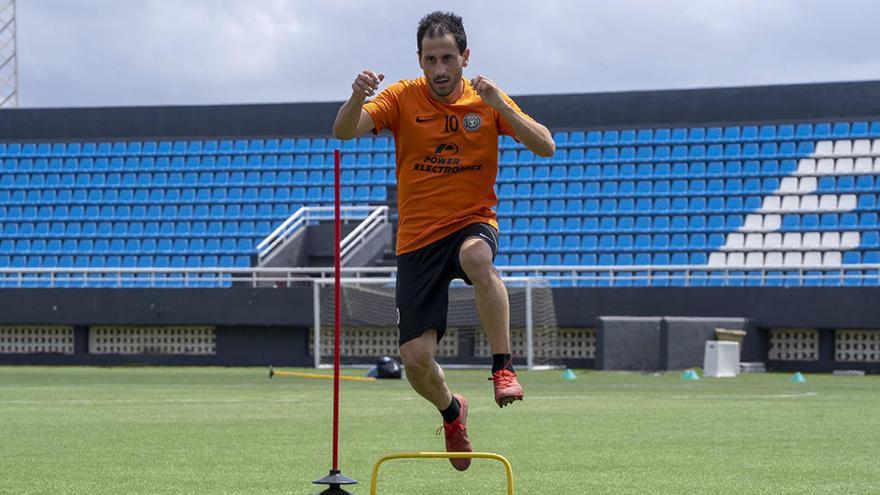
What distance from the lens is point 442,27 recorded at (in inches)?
258

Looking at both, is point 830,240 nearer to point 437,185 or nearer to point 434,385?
point 434,385

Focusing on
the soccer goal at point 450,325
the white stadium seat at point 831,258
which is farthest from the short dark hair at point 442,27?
the white stadium seat at point 831,258

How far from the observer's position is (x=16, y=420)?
45.1 ft

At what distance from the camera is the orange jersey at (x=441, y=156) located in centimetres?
690

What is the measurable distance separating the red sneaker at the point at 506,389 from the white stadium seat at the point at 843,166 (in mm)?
28532

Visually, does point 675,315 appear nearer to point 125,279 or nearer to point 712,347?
point 712,347

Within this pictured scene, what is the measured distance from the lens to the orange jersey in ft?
22.6

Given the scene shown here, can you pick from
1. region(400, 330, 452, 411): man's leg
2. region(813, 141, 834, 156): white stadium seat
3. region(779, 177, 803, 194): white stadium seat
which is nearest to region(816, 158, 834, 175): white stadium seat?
region(813, 141, 834, 156): white stadium seat

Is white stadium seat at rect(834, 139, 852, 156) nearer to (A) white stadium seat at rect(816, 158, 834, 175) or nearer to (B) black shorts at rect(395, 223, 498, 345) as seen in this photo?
(A) white stadium seat at rect(816, 158, 834, 175)

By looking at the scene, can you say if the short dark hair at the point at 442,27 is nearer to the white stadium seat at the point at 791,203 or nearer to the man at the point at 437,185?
the man at the point at 437,185

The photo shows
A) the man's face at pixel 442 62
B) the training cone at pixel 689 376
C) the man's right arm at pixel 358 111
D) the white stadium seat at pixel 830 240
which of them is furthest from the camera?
the white stadium seat at pixel 830 240

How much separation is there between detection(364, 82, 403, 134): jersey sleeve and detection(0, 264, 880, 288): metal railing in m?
22.5

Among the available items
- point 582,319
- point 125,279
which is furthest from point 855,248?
point 125,279

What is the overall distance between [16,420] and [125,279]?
21.7 metres
